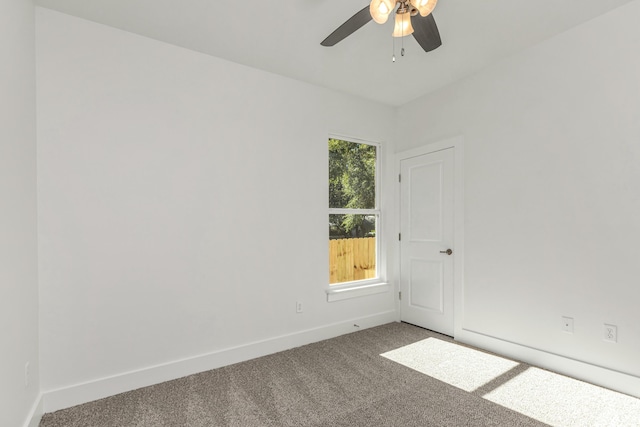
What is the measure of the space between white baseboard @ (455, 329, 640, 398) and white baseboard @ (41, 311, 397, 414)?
3.97ft

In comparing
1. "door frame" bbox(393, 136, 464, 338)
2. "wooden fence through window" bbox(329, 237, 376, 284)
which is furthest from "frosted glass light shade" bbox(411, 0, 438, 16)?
"wooden fence through window" bbox(329, 237, 376, 284)

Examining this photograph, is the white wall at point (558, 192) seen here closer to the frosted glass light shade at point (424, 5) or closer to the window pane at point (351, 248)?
the window pane at point (351, 248)

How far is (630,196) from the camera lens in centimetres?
220

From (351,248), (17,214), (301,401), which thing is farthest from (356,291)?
(17,214)

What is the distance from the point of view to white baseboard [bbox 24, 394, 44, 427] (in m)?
1.79

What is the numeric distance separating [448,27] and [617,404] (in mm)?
2813

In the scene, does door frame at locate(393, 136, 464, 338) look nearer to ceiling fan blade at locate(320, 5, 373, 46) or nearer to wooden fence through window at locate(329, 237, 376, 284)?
wooden fence through window at locate(329, 237, 376, 284)

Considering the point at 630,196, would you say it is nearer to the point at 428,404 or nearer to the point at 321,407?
the point at 428,404

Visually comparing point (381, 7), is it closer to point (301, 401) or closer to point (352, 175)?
point (352, 175)

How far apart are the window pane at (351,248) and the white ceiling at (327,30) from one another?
1559 mm

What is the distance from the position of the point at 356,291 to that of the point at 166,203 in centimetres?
216

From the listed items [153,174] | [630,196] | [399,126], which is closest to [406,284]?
[399,126]

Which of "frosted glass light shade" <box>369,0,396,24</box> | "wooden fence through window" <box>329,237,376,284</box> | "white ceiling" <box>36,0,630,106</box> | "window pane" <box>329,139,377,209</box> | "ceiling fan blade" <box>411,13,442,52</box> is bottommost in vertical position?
"wooden fence through window" <box>329,237,376,284</box>

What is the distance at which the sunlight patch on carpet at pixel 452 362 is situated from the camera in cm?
243
